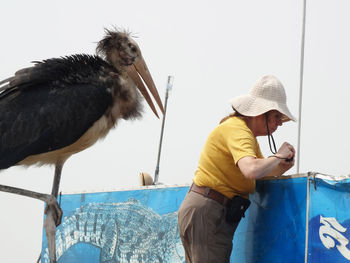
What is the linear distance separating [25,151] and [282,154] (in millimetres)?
2599

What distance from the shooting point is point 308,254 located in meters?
3.79

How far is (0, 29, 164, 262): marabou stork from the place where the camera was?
5.08 m

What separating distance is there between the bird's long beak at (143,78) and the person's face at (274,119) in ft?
8.22

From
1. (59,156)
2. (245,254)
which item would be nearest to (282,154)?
(245,254)

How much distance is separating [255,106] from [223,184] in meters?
0.61

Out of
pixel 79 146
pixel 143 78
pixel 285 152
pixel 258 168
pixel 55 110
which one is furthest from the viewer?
pixel 143 78

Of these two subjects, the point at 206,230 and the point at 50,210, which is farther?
the point at 50,210

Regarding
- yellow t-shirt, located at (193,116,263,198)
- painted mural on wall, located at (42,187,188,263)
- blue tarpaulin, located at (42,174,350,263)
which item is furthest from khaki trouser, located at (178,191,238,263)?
painted mural on wall, located at (42,187,188,263)

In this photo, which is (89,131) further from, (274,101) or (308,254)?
(308,254)

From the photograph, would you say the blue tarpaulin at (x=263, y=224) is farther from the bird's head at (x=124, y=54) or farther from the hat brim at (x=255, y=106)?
the bird's head at (x=124, y=54)

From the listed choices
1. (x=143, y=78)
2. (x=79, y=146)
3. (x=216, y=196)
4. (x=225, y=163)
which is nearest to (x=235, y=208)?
(x=216, y=196)

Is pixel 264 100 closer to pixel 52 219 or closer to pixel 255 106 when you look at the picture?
pixel 255 106

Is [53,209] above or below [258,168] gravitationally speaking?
below

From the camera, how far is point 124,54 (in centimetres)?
610
